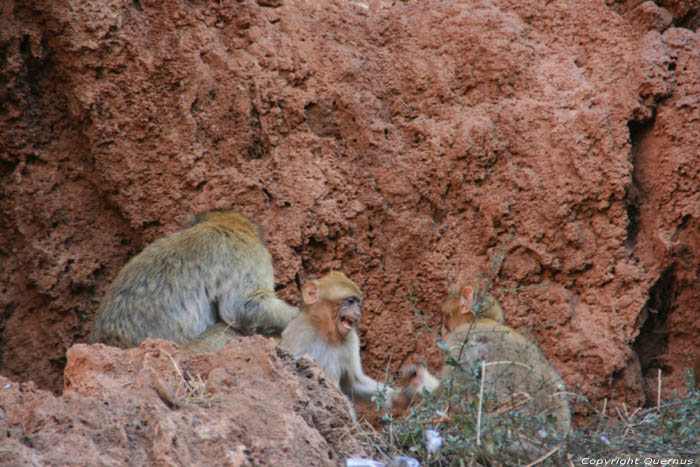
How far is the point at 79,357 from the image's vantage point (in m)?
Result: 4.12

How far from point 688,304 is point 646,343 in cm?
43

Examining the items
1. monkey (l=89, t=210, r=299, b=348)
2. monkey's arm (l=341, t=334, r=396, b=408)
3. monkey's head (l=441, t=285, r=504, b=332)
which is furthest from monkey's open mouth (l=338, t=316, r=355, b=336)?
monkey's head (l=441, t=285, r=504, b=332)

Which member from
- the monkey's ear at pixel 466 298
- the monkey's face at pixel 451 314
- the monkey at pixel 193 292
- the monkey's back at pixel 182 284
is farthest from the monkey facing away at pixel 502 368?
the monkey's back at pixel 182 284

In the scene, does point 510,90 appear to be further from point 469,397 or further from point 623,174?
point 469,397

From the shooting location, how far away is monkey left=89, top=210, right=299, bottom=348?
532cm

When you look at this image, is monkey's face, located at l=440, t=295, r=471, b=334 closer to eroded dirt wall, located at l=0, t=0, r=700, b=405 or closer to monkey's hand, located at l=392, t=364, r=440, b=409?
eroded dirt wall, located at l=0, t=0, r=700, b=405

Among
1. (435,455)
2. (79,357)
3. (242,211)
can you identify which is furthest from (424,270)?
(79,357)

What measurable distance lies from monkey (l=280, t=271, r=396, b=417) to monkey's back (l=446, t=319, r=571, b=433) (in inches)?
25.0

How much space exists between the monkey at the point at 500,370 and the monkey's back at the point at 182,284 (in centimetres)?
135

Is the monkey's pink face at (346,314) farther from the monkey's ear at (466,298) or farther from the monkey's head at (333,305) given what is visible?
the monkey's ear at (466,298)

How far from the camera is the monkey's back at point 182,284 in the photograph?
5309 millimetres

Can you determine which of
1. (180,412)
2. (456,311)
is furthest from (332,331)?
(180,412)

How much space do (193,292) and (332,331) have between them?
0.96m

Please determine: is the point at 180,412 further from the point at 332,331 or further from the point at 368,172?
the point at 368,172
